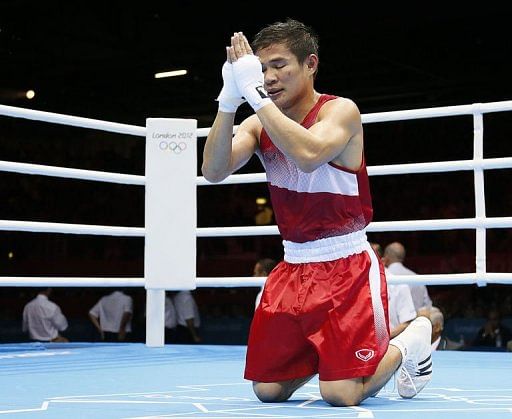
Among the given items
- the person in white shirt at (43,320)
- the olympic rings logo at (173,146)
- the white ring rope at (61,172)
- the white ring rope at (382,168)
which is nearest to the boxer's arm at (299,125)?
the white ring rope at (382,168)

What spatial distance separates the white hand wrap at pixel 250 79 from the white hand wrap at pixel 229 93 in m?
0.04

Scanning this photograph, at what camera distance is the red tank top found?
7.83 feet

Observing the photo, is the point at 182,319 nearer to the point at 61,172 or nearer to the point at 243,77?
the point at 61,172

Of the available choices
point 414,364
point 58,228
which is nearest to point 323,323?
point 414,364

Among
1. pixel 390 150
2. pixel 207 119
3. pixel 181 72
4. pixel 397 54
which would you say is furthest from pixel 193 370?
pixel 207 119

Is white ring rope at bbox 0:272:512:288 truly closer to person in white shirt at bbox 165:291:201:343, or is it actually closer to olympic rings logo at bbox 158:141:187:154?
olympic rings logo at bbox 158:141:187:154

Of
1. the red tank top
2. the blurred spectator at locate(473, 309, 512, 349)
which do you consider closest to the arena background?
the blurred spectator at locate(473, 309, 512, 349)

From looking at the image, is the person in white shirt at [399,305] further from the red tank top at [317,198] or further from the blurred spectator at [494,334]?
the red tank top at [317,198]

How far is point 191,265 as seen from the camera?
3.96 metres

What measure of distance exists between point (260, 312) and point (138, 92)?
35.9ft

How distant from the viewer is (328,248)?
2.41 m

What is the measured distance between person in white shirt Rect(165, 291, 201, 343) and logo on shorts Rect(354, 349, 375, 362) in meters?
7.41

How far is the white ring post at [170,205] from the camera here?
395 cm

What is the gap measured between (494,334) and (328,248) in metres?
5.34
